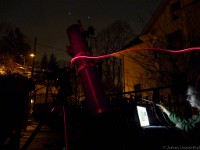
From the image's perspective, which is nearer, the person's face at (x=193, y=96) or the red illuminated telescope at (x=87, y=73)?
the red illuminated telescope at (x=87, y=73)

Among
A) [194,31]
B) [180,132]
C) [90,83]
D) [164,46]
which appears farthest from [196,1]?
[90,83]

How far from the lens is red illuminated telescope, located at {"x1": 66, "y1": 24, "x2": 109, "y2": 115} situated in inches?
102

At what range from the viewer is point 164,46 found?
9922 millimetres

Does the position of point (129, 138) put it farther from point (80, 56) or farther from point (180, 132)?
point (80, 56)

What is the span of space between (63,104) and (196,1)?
11.3m

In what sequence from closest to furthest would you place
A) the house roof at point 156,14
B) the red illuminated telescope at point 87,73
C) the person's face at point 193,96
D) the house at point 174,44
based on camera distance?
the red illuminated telescope at point 87,73
the person's face at point 193,96
the house at point 174,44
the house roof at point 156,14

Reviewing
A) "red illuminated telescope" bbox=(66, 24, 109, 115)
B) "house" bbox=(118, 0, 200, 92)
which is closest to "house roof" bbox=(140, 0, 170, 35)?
"house" bbox=(118, 0, 200, 92)

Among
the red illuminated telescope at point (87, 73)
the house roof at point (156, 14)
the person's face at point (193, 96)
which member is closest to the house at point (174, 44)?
the house roof at point (156, 14)

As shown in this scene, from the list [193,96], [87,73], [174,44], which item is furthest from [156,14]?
[87,73]

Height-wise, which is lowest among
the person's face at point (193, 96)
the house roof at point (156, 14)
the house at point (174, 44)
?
the person's face at point (193, 96)

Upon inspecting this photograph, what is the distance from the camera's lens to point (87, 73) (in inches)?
106

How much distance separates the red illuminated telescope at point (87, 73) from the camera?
2.58 m

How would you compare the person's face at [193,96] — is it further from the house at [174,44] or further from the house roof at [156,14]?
the house roof at [156,14]

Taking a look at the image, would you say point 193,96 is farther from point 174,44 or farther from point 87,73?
point 174,44
